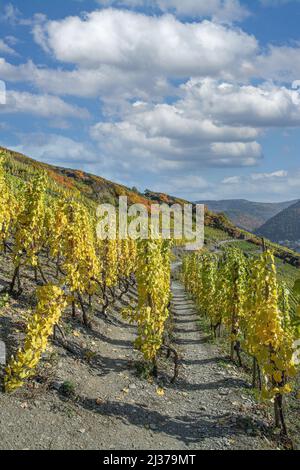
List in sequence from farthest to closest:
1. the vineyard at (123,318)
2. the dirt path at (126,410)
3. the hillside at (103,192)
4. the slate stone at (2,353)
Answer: the hillside at (103,192) → the slate stone at (2,353) → the vineyard at (123,318) → the dirt path at (126,410)

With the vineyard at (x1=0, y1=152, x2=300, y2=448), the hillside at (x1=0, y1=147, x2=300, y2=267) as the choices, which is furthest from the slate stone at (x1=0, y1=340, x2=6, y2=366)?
the hillside at (x1=0, y1=147, x2=300, y2=267)

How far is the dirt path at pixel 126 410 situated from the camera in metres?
12.6

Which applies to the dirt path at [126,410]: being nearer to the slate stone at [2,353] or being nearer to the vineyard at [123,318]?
the vineyard at [123,318]

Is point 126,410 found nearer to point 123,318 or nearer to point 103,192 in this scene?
point 123,318

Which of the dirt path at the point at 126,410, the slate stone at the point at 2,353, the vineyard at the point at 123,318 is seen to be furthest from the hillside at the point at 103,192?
the slate stone at the point at 2,353

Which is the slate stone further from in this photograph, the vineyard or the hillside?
the hillside

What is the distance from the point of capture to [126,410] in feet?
50.3

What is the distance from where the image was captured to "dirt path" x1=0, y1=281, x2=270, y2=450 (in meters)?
12.6

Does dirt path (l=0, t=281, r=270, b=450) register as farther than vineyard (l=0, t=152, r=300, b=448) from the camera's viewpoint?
No

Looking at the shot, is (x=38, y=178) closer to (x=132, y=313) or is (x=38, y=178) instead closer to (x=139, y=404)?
(x=132, y=313)

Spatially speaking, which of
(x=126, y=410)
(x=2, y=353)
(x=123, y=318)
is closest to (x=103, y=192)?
(x=123, y=318)

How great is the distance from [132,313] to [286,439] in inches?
355

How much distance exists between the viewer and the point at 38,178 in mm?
20469
